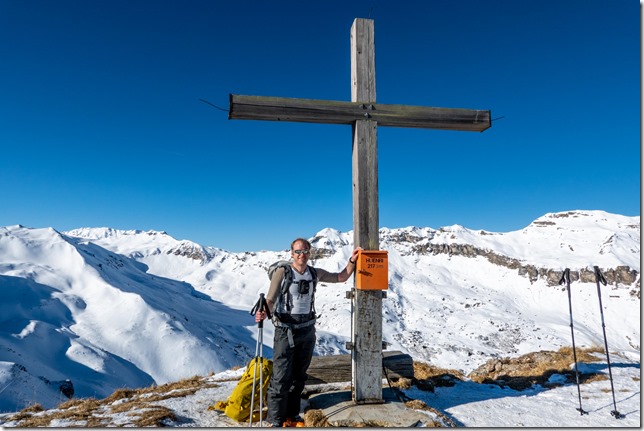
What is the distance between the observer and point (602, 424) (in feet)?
21.7

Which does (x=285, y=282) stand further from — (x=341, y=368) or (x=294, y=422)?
(x=341, y=368)

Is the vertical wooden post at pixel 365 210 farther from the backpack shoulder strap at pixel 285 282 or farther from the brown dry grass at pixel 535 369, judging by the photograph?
the brown dry grass at pixel 535 369

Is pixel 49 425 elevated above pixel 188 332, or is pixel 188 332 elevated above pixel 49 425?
pixel 49 425

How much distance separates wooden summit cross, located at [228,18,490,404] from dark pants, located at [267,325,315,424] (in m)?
1.03

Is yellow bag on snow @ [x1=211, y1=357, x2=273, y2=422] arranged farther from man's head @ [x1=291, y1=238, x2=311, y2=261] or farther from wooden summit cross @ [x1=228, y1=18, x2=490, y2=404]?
man's head @ [x1=291, y1=238, x2=311, y2=261]

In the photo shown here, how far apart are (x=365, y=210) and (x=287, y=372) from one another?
333 centimetres

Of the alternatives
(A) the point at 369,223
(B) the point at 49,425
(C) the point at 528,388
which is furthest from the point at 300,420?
(C) the point at 528,388

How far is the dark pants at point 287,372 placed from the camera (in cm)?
644

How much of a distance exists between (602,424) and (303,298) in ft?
19.1

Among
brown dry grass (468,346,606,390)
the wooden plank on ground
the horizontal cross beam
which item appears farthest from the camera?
brown dry grass (468,346,606,390)

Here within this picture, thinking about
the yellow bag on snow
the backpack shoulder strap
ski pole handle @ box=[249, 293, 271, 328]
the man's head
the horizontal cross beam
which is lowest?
the yellow bag on snow

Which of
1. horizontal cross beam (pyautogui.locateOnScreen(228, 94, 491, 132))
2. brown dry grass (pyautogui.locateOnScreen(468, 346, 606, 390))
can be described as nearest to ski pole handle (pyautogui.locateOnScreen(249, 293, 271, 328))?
horizontal cross beam (pyautogui.locateOnScreen(228, 94, 491, 132))

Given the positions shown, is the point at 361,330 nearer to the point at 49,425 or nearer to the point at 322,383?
the point at 322,383

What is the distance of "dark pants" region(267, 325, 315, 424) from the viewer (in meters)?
6.44
